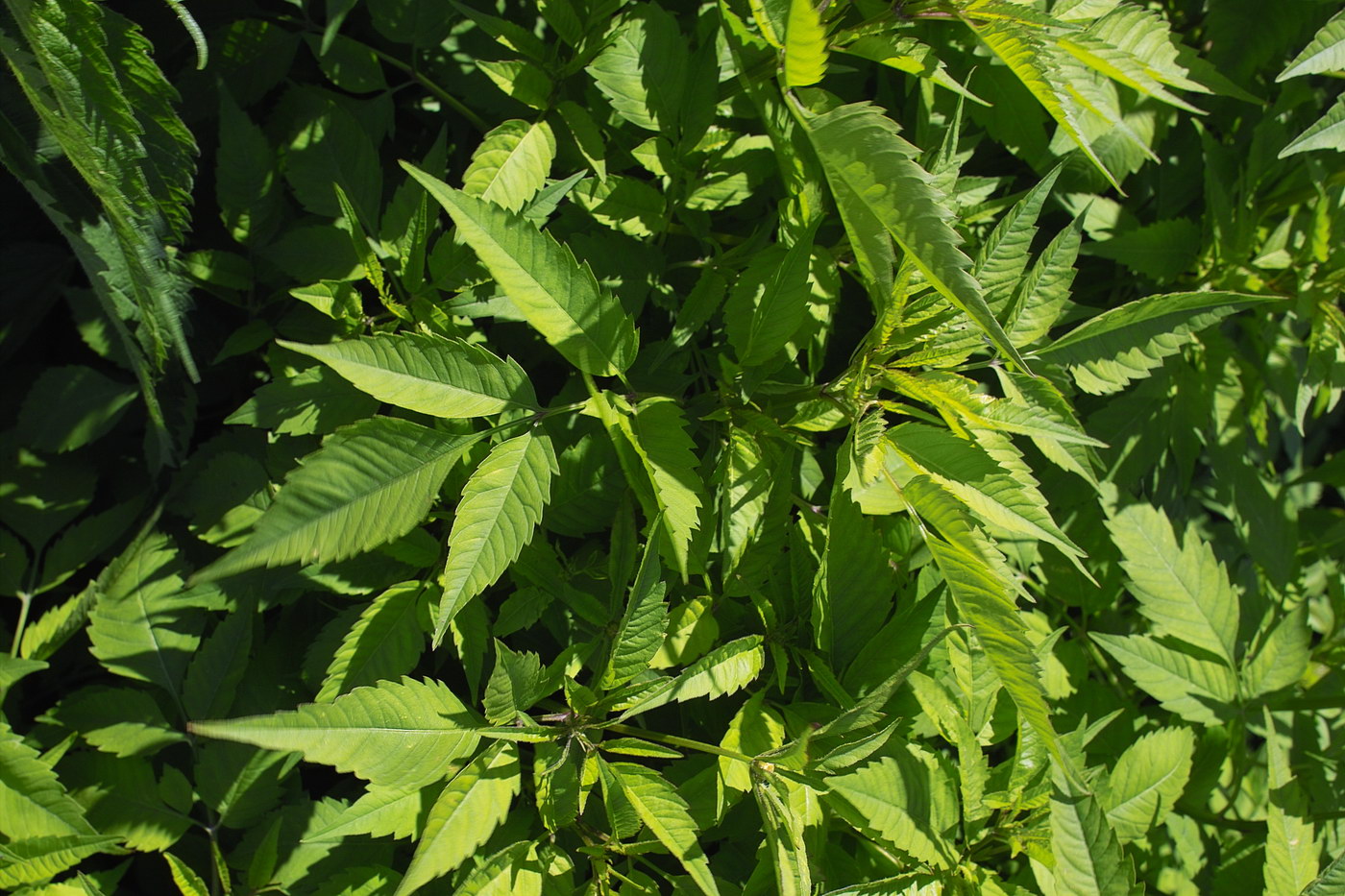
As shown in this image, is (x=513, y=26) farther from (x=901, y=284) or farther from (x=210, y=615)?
(x=210, y=615)

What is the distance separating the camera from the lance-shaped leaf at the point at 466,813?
0.88 m

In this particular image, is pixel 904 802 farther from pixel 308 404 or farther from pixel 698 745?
pixel 308 404

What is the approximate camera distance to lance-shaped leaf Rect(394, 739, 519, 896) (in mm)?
879

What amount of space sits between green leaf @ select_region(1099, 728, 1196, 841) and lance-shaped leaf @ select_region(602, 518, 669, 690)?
2.41ft

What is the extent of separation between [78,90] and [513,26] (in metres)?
0.51

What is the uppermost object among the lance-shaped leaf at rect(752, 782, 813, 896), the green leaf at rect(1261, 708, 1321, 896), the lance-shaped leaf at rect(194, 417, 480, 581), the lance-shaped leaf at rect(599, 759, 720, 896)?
the lance-shaped leaf at rect(194, 417, 480, 581)

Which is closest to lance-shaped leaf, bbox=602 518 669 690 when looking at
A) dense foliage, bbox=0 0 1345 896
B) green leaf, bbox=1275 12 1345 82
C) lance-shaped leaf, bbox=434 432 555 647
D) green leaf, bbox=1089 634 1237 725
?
dense foliage, bbox=0 0 1345 896

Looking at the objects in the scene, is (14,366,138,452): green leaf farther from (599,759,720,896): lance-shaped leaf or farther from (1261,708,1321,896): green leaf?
(1261,708,1321,896): green leaf

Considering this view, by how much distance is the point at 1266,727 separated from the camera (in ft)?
4.85

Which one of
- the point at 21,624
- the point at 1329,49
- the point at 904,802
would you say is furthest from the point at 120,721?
the point at 1329,49

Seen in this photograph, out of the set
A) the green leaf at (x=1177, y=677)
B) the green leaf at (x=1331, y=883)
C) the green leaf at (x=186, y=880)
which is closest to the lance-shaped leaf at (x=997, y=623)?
the green leaf at (x=1331, y=883)

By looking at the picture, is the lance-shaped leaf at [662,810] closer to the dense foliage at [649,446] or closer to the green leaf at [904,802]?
the dense foliage at [649,446]

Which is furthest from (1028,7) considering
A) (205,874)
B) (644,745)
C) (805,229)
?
(205,874)

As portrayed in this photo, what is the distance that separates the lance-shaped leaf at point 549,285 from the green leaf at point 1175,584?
1.00 m
